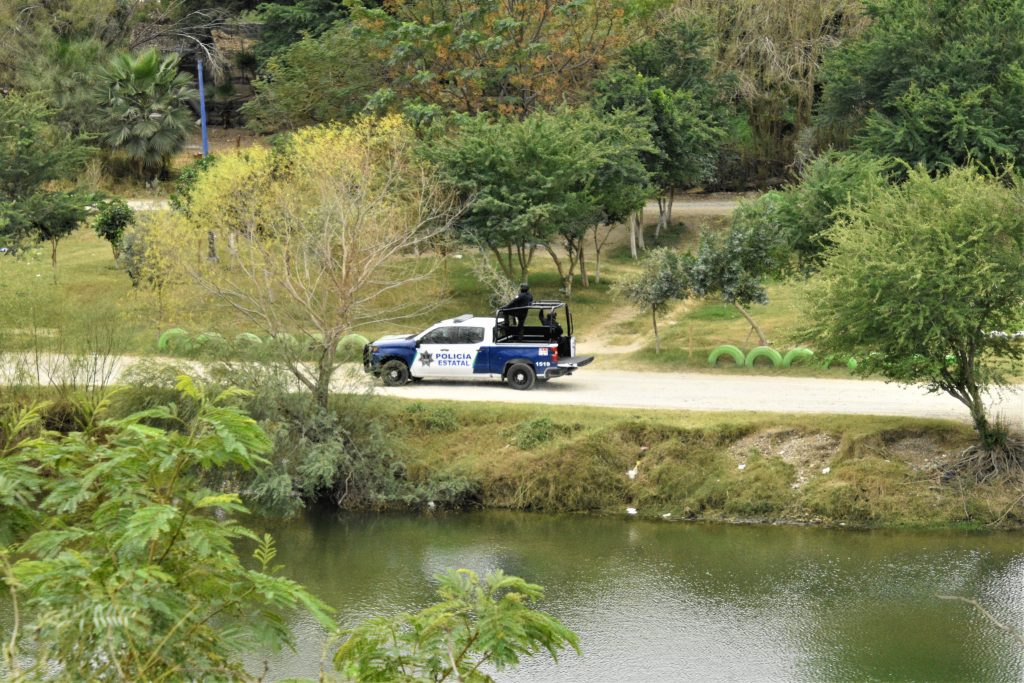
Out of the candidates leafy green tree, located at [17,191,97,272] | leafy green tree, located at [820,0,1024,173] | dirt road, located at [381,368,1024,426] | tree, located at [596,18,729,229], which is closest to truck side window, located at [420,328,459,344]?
dirt road, located at [381,368,1024,426]

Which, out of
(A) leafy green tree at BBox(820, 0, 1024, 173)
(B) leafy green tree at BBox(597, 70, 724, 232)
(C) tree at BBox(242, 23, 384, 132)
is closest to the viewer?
(A) leafy green tree at BBox(820, 0, 1024, 173)

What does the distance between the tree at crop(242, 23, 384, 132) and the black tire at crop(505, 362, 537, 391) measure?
56.5ft

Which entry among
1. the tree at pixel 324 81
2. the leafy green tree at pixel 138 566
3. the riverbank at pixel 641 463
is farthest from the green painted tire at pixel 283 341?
the tree at pixel 324 81

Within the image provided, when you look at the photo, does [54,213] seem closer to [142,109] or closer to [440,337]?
[142,109]

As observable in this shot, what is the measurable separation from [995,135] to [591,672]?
28268 millimetres

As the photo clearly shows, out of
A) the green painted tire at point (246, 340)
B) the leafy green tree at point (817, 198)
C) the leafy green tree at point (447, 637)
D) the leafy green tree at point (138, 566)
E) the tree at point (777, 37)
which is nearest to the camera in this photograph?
the leafy green tree at point (138, 566)

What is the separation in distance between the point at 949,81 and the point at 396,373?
2253cm

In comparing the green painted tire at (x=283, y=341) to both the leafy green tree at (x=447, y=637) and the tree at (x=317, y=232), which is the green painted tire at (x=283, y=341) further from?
the leafy green tree at (x=447, y=637)

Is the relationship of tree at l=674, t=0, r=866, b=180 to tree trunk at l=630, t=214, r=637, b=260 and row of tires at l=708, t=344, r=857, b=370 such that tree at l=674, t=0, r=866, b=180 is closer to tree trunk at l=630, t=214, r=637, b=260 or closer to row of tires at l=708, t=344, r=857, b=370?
tree trunk at l=630, t=214, r=637, b=260

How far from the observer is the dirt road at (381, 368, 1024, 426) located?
2373 cm

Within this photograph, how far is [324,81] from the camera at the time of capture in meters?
42.9

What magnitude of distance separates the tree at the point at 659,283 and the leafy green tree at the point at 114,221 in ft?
51.5

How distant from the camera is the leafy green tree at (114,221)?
35656 millimetres

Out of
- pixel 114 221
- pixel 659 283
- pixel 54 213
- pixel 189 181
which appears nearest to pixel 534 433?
pixel 659 283
